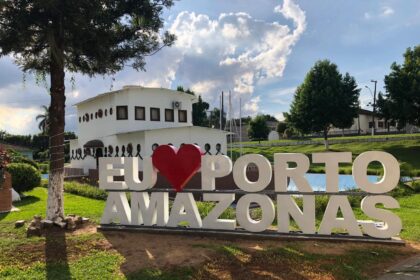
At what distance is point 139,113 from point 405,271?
24.4m

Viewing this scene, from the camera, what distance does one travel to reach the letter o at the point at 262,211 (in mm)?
9048

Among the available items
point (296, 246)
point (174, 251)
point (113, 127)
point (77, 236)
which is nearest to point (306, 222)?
point (296, 246)

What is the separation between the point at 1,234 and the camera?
31.8 ft

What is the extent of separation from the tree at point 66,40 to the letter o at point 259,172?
14.7ft

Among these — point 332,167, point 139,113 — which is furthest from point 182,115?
point 332,167

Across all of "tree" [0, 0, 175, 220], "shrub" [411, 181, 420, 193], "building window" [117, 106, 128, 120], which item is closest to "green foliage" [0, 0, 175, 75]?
"tree" [0, 0, 175, 220]

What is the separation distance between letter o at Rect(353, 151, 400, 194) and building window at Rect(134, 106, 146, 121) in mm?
22185

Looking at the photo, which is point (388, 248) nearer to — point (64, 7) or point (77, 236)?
point (77, 236)

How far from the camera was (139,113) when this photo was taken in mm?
29406

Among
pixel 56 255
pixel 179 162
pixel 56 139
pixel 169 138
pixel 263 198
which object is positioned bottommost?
pixel 56 255

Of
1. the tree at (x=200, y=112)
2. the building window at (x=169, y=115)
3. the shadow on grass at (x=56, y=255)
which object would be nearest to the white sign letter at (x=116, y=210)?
the shadow on grass at (x=56, y=255)

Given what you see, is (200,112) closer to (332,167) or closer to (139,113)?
(139,113)

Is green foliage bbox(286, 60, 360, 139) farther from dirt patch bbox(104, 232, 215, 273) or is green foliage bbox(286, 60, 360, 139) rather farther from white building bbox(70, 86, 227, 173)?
dirt patch bbox(104, 232, 215, 273)

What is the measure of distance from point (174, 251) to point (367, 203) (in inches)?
158
